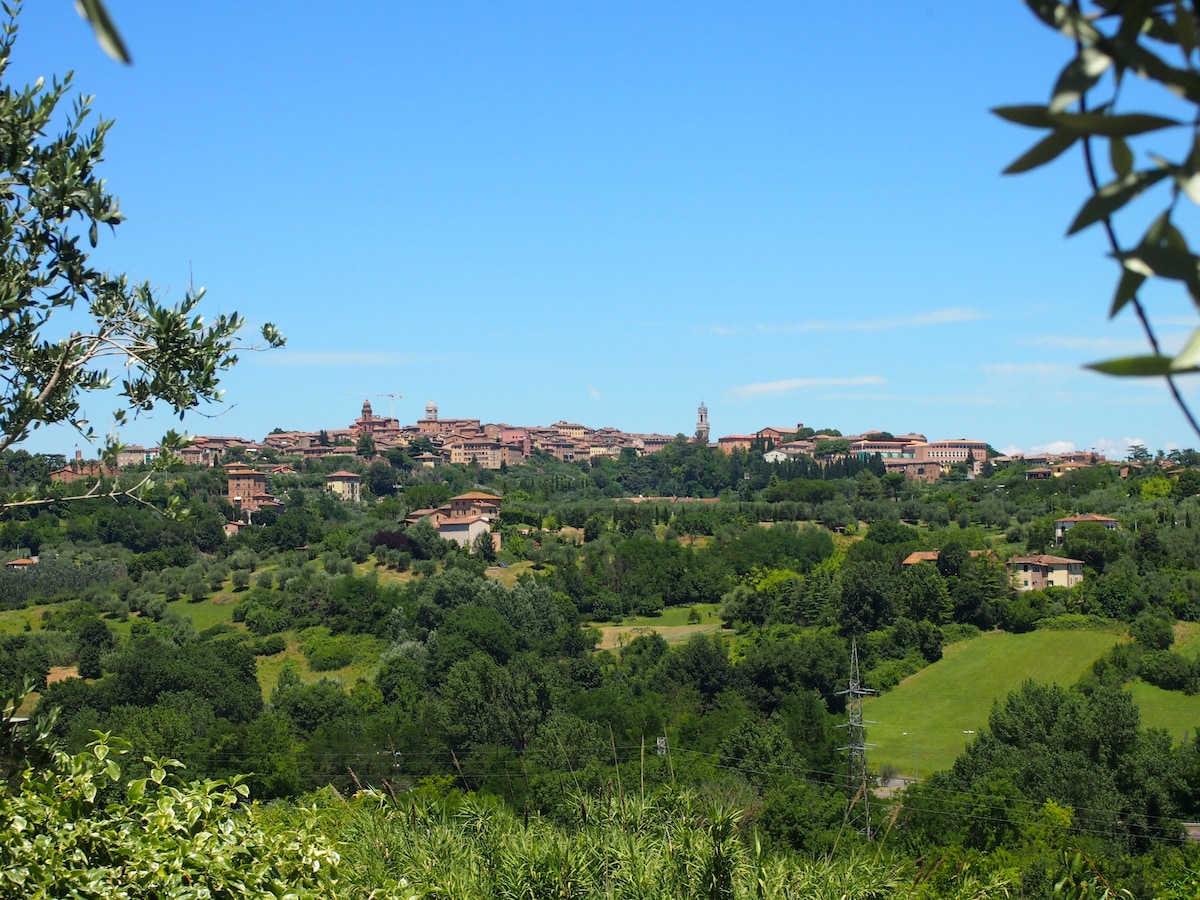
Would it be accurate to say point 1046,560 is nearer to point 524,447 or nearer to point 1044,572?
point 1044,572

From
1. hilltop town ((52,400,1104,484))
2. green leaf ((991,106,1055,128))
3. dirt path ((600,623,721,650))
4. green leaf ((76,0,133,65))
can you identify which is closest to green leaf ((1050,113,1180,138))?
green leaf ((991,106,1055,128))

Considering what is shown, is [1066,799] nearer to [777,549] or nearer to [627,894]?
[627,894]

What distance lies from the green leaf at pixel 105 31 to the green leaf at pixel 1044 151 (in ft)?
2.14

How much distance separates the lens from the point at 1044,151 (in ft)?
2.96

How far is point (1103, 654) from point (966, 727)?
18.3 feet

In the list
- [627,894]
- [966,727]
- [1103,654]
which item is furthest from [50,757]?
[1103,654]

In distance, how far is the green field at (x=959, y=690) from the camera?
25141 millimetres

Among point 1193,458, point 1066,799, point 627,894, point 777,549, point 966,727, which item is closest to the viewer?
point 627,894

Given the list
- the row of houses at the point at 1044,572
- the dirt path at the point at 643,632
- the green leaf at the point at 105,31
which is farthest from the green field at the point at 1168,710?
the green leaf at the point at 105,31

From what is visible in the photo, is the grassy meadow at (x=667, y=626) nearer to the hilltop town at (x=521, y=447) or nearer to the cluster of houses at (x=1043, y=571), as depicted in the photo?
the cluster of houses at (x=1043, y=571)

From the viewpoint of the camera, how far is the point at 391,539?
156 feet

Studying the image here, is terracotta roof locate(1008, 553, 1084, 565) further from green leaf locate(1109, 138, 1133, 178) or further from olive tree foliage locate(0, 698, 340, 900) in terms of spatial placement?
green leaf locate(1109, 138, 1133, 178)

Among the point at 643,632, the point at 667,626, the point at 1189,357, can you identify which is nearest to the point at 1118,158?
the point at 1189,357

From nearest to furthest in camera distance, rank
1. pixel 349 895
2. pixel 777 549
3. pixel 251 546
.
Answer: pixel 349 895 < pixel 777 549 < pixel 251 546
